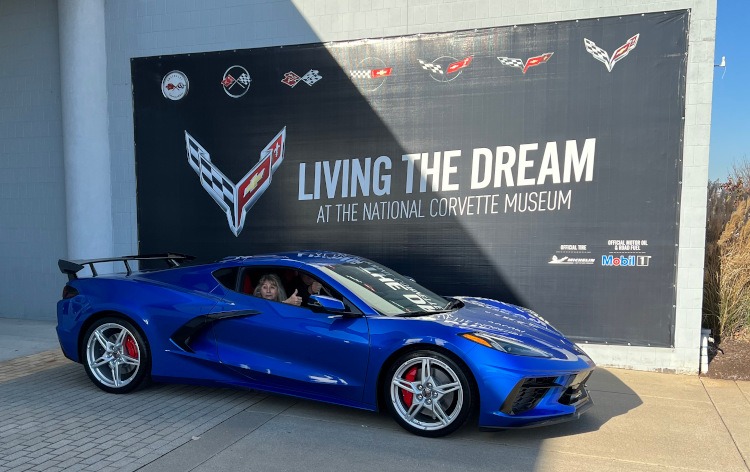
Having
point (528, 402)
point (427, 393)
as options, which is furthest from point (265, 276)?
point (528, 402)

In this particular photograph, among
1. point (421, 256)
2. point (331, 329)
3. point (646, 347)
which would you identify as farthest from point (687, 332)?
point (331, 329)

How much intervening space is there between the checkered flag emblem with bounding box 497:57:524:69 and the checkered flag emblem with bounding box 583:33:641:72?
0.75 metres

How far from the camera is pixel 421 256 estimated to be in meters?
7.30

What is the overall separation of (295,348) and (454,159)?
362 centimetres

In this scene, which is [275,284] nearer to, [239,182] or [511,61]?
[239,182]

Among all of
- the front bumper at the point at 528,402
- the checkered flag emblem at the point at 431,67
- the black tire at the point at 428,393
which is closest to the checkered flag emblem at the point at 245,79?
the checkered flag emblem at the point at 431,67

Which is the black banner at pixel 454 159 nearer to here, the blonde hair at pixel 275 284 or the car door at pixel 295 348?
the blonde hair at pixel 275 284

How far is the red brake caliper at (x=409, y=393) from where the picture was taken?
13.8ft

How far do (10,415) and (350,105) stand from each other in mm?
5099

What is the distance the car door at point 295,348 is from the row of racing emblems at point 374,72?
12.7 feet

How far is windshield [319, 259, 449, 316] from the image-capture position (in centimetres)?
459

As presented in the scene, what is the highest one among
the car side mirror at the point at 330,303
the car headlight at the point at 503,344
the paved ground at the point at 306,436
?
the car side mirror at the point at 330,303

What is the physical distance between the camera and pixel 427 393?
4.15 meters

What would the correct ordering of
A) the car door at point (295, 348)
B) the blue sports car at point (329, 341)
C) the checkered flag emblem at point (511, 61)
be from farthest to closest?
the checkered flag emblem at point (511, 61) < the car door at point (295, 348) < the blue sports car at point (329, 341)
